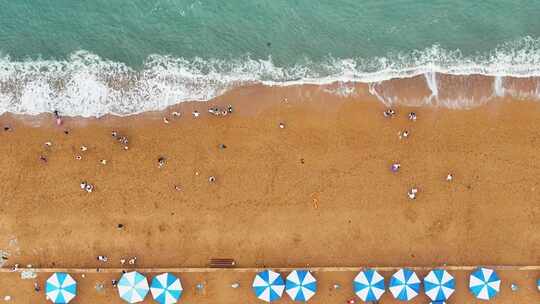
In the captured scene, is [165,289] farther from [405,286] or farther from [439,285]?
[439,285]

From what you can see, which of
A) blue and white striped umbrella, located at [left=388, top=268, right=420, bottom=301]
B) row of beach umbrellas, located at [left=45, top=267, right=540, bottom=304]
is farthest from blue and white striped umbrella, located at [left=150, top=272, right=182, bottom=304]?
blue and white striped umbrella, located at [left=388, top=268, right=420, bottom=301]

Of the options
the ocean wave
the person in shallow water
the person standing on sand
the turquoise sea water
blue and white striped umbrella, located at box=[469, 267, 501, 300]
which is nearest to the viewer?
blue and white striped umbrella, located at box=[469, 267, 501, 300]

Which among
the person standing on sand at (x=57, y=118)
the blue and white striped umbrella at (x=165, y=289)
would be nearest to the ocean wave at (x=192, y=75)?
the person standing on sand at (x=57, y=118)

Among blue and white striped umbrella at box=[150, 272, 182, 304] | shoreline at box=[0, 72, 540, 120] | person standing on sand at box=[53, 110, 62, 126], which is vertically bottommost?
blue and white striped umbrella at box=[150, 272, 182, 304]

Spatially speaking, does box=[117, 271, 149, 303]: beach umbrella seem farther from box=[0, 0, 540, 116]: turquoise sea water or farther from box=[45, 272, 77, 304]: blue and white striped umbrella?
box=[0, 0, 540, 116]: turquoise sea water

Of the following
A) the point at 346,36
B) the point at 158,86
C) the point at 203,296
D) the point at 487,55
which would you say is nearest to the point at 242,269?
the point at 203,296

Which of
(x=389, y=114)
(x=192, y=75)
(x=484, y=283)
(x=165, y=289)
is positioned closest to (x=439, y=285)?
Answer: (x=484, y=283)
